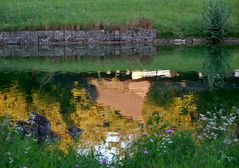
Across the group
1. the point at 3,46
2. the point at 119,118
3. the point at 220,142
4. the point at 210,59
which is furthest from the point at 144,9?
the point at 220,142

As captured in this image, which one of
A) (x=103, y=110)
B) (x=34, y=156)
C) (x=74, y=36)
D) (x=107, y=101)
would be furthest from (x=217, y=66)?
(x=34, y=156)

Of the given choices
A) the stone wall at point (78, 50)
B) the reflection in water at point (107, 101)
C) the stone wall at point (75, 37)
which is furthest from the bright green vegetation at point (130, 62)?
the stone wall at point (75, 37)

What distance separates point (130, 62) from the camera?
4847cm

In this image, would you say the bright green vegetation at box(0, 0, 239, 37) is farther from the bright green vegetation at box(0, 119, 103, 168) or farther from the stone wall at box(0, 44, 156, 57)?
the bright green vegetation at box(0, 119, 103, 168)

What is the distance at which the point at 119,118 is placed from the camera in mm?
24109

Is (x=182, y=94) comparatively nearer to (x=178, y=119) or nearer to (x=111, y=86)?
(x=111, y=86)

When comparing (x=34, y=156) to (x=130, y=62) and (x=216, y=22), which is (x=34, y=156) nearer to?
(x=130, y=62)

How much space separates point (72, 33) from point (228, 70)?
24.8 metres

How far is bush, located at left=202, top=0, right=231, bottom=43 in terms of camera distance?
62438 mm

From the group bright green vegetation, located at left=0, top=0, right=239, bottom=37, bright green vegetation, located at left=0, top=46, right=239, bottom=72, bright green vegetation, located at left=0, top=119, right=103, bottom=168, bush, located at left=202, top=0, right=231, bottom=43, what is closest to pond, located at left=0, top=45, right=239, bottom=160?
bright green vegetation, located at left=0, top=46, right=239, bottom=72

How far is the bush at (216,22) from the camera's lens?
62.4m

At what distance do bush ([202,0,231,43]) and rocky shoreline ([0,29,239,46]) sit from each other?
882 millimetres

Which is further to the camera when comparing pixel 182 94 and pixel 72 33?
pixel 72 33

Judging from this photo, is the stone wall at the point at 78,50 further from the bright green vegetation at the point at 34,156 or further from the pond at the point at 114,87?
the bright green vegetation at the point at 34,156
